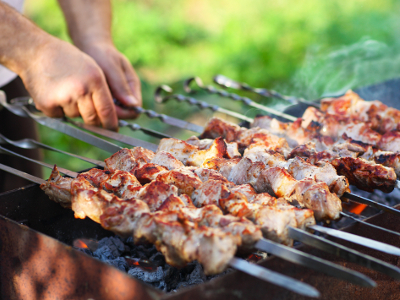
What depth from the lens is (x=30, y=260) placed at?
1.82 meters

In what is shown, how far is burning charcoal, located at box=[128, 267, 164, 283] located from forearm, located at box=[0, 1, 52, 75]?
1738 mm

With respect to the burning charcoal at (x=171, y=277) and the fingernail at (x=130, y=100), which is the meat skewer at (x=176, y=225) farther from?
the fingernail at (x=130, y=100)

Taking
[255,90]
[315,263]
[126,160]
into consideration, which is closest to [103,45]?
[255,90]

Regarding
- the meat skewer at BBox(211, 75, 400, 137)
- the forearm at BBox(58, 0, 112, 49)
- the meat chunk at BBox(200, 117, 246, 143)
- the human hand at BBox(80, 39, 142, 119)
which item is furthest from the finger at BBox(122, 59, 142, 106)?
the meat skewer at BBox(211, 75, 400, 137)

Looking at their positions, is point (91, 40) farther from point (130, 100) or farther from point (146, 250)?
point (146, 250)

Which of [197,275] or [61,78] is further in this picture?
[61,78]

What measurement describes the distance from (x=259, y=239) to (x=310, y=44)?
8246mm

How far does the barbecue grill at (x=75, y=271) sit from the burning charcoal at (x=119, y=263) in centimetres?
37

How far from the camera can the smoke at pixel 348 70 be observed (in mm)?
4605

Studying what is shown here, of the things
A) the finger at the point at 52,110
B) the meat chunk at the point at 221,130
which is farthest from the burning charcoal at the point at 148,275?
the finger at the point at 52,110

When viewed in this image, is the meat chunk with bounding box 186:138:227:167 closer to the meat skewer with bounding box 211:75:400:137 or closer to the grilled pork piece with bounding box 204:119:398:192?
the grilled pork piece with bounding box 204:119:398:192

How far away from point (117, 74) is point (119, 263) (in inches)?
76.8

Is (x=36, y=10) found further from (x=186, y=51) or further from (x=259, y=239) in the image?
(x=259, y=239)

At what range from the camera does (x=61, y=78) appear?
2.94m
